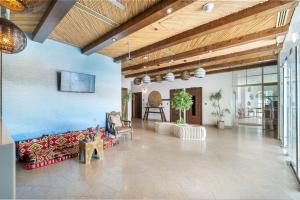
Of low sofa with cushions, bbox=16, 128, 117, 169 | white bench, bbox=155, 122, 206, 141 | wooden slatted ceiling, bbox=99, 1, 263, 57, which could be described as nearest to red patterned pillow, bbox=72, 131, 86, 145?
low sofa with cushions, bbox=16, 128, 117, 169

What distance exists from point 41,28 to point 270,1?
4.32m

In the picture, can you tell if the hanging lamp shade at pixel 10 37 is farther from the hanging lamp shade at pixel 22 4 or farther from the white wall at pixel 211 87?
the white wall at pixel 211 87

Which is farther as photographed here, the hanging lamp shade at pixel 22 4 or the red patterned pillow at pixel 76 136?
the red patterned pillow at pixel 76 136

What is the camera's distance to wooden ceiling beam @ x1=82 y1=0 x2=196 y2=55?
2.49 meters

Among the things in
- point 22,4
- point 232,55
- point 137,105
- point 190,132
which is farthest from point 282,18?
point 137,105

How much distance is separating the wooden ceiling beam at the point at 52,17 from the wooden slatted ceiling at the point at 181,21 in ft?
5.53

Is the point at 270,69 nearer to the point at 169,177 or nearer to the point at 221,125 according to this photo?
the point at 221,125

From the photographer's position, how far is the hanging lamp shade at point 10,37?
1.74 meters

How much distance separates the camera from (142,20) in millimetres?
2980

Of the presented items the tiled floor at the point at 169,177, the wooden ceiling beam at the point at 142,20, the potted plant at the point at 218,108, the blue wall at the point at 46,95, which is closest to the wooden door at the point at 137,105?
the potted plant at the point at 218,108

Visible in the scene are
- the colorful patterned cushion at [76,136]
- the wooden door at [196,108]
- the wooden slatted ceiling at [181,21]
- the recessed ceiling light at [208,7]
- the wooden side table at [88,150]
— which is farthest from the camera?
the wooden door at [196,108]

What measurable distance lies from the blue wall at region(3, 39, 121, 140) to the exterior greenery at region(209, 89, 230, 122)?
21.0 feet

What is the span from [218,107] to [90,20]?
8223 mm

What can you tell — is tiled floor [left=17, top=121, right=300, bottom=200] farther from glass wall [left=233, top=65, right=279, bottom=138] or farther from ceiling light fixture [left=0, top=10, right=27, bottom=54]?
glass wall [left=233, top=65, right=279, bottom=138]
